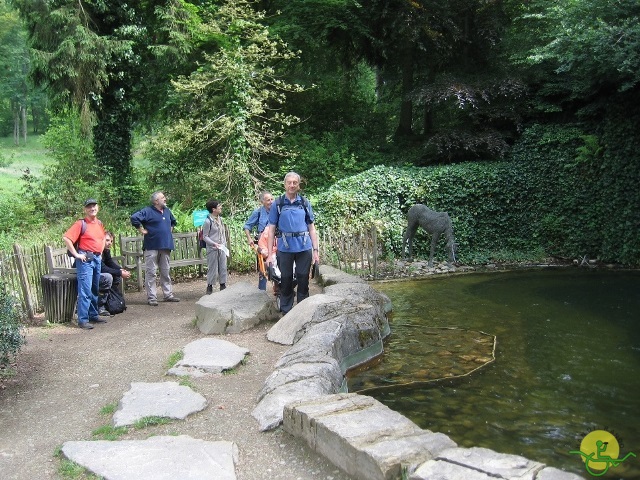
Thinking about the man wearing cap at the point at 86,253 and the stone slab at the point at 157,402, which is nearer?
the stone slab at the point at 157,402

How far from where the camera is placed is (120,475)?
359 centimetres

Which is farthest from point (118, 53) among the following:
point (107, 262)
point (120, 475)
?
point (120, 475)

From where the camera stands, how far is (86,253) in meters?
7.90

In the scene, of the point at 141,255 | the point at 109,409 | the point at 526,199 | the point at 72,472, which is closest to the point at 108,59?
the point at 141,255

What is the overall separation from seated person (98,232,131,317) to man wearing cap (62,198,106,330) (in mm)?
339

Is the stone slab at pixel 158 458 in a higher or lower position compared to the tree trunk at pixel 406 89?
lower

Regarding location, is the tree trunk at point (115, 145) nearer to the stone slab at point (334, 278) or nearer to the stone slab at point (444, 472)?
the stone slab at point (334, 278)

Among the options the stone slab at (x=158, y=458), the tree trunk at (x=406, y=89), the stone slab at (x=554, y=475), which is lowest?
the stone slab at (x=158, y=458)

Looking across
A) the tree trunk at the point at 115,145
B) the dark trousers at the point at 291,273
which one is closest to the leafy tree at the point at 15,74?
the tree trunk at the point at 115,145

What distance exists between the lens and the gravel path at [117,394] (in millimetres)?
3881

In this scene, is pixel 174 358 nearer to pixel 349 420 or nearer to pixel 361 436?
pixel 349 420

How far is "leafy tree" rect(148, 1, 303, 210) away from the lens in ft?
49.8

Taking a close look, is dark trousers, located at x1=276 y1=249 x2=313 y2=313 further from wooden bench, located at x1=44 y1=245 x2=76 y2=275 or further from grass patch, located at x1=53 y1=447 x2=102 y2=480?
grass patch, located at x1=53 y1=447 x2=102 y2=480

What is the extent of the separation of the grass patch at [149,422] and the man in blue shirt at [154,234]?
197 inches
